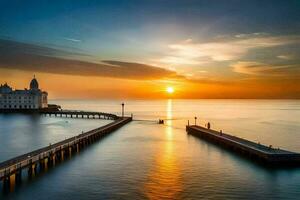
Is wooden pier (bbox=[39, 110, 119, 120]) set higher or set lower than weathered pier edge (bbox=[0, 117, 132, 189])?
higher

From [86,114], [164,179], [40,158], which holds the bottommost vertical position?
[164,179]

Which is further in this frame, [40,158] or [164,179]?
[40,158]

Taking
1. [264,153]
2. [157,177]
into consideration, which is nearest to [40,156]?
[157,177]

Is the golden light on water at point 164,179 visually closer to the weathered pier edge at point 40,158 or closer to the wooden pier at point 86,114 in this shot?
the weathered pier edge at point 40,158

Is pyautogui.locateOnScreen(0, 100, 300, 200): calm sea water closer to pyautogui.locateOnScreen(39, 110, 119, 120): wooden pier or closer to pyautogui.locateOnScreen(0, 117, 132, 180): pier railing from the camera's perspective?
pyautogui.locateOnScreen(0, 117, 132, 180): pier railing

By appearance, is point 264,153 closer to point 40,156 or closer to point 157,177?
point 157,177

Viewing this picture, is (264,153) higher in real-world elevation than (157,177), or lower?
higher

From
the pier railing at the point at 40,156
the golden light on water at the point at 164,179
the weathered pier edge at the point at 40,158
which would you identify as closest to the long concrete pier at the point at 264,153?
the golden light on water at the point at 164,179

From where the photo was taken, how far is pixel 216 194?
3666 centimetres

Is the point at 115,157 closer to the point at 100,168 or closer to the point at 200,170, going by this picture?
the point at 100,168

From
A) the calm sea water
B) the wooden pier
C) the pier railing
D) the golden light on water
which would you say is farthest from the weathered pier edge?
the wooden pier

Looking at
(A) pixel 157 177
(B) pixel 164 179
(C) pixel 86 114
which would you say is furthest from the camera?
(C) pixel 86 114

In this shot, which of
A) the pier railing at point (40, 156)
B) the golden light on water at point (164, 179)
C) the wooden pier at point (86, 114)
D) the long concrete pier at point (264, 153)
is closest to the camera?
the golden light on water at point (164, 179)

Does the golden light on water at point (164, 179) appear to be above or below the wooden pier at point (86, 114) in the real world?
below
